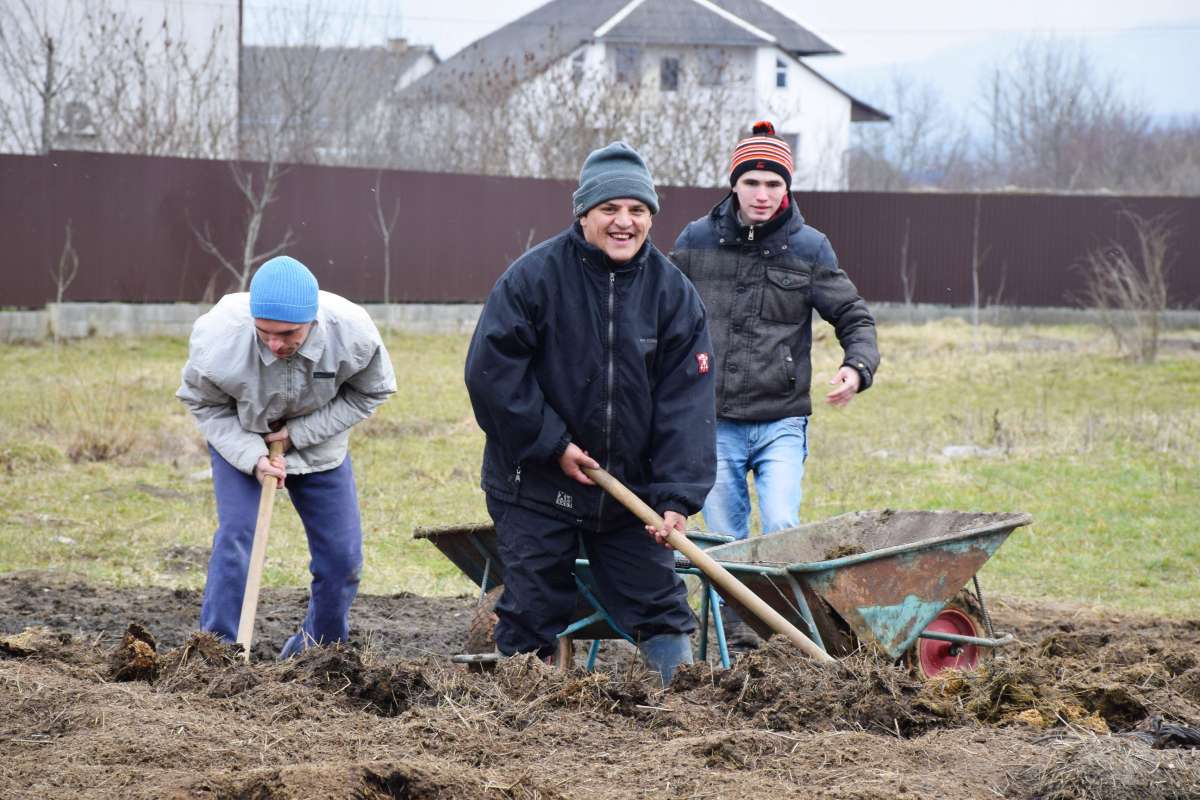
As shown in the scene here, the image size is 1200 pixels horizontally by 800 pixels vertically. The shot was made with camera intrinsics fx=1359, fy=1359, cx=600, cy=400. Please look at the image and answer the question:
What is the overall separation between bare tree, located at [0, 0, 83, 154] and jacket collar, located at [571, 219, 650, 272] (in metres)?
18.6

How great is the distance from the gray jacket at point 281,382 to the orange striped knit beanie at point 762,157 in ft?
4.96

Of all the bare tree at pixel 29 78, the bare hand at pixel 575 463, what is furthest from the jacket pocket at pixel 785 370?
the bare tree at pixel 29 78

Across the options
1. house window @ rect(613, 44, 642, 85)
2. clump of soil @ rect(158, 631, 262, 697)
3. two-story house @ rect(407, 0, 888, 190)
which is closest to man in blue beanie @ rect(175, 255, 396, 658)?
clump of soil @ rect(158, 631, 262, 697)

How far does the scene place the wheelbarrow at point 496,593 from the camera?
14.6ft

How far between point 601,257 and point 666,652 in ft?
4.14

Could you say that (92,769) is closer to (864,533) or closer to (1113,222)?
(864,533)

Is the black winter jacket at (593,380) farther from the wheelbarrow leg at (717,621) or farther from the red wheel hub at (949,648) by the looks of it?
the red wheel hub at (949,648)

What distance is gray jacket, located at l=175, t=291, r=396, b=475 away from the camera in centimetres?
465

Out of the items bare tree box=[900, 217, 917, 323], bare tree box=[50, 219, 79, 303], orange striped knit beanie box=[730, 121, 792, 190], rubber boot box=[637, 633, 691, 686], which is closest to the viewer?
rubber boot box=[637, 633, 691, 686]

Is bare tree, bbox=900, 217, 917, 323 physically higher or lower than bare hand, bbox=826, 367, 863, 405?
higher

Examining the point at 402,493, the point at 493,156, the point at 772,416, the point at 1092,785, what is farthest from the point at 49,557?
the point at 493,156

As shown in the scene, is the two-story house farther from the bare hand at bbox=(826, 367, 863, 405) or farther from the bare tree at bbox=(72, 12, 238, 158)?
the bare hand at bbox=(826, 367, 863, 405)

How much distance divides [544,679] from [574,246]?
1.26 metres

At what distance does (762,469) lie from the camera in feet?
17.1
